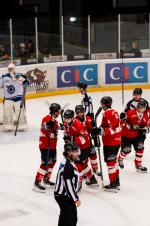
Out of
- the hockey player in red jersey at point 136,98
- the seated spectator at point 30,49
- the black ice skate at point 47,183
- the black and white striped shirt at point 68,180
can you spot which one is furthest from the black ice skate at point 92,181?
the seated spectator at point 30,49

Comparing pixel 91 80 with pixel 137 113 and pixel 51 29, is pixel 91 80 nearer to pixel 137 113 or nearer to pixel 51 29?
pixel 51 29

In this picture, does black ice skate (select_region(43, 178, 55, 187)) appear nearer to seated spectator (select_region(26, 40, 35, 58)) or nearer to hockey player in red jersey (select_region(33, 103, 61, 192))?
hockey player in red jersey (select_region(33, 103, 61, 192))

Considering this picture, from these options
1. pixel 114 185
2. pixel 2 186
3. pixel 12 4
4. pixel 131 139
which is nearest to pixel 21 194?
pixel 2 186

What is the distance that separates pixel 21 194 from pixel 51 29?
9180mm

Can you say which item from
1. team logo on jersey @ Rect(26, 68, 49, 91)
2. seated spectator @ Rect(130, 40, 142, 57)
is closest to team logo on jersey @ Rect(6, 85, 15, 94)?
team logo on jersey @ Rect(26, 68, 49, 91)

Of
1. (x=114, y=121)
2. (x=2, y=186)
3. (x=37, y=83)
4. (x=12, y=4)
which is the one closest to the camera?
(x=114, y=121)

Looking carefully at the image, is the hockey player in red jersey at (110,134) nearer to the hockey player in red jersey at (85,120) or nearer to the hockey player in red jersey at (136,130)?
the hockey player in red jersey at (85,120)

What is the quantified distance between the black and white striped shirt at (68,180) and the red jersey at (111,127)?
2.16 m

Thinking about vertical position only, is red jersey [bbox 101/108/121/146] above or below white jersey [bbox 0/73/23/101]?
below

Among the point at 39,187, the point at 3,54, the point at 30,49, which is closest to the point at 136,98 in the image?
the point at 39,187

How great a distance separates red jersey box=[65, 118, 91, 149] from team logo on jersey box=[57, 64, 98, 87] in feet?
25.6

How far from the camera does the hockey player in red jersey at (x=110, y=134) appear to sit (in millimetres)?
8148

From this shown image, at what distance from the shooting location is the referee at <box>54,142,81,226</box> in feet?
19.7

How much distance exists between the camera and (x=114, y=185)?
329 inches
